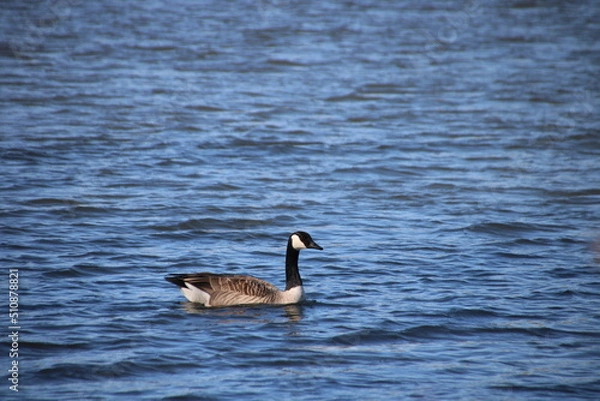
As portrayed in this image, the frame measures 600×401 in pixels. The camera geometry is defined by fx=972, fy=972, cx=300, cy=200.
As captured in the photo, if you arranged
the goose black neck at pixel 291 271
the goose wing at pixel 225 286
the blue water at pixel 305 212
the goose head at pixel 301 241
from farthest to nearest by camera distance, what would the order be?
the goose head at pixel 301 241 → the goose black neck at pixel 291 271 → the goose wing at pixel 225 286 → the blue water at pixel 305 212

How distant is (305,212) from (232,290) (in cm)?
478

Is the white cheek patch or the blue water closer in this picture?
the blue water

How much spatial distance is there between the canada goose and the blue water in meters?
0.15

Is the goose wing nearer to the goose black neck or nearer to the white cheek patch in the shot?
the goose black neck

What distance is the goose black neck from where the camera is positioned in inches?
458

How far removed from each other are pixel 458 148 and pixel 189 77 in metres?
10.2

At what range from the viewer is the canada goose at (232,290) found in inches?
443

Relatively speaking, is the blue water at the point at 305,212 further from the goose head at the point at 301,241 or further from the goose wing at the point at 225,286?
the goose head at the point at 301,241

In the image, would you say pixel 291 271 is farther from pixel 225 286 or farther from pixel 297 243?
pixel 225 286

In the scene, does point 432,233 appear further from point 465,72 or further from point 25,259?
point 465,72

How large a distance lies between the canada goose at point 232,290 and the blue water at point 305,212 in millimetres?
151

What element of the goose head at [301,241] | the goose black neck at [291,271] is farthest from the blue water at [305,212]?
the goose head at [301,241]

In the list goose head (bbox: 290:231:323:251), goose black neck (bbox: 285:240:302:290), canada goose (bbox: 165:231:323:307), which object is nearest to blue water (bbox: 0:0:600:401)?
canada goose (bbox: 165:231:323:307)

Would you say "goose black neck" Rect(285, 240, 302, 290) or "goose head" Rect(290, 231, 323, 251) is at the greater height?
"goose head" Rect(290, 231, 323, 251)
